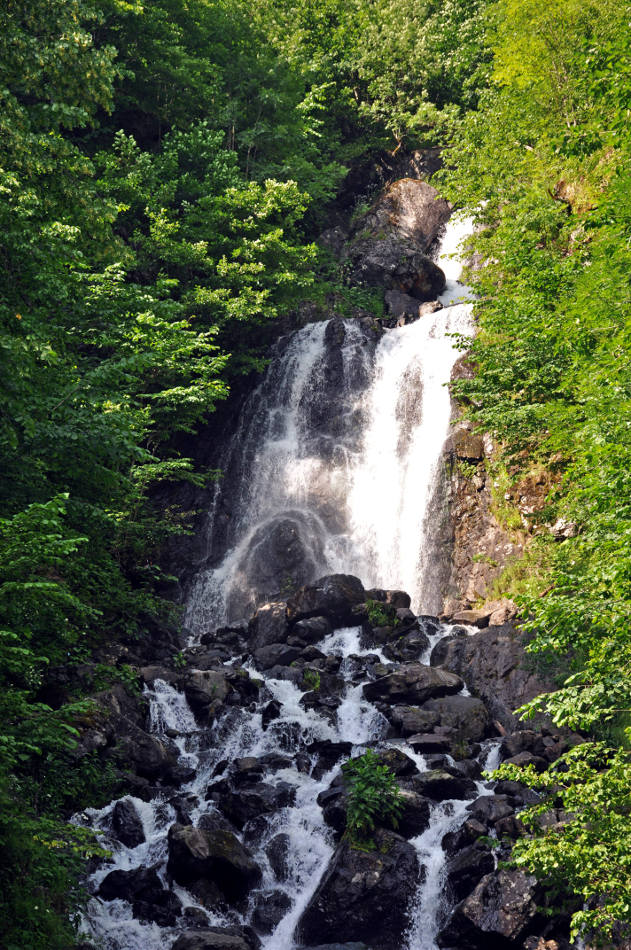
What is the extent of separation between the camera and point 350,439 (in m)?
24.5

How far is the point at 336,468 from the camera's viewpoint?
24.0 metres

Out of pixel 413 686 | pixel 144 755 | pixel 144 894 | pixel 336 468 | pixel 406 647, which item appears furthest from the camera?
pixel 336 468

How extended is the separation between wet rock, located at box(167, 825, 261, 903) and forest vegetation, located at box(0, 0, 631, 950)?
1347mm

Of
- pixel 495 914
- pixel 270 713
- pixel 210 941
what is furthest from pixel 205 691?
pixel 495 914

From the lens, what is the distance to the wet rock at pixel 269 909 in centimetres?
990

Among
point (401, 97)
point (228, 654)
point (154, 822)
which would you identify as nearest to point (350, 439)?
point (228, 654)

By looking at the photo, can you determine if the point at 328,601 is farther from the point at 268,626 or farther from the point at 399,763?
the point at 399,763

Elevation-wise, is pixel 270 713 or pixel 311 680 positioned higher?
pixel 311 680

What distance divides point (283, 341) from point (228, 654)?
1409 centimetres

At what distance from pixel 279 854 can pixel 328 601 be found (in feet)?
Answer: 25.9

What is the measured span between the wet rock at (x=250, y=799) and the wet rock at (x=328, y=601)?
20.5 ft

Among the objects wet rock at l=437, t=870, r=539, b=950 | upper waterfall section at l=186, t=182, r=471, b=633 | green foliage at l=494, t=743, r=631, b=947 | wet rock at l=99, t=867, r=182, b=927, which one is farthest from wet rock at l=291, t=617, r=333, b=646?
green foliage at l=494, t=743, r=631, b=947

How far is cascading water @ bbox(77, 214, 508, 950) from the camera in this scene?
1017 cm

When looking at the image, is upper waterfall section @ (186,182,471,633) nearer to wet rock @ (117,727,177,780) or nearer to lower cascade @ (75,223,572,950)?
lower cascade @ (75,223,572,950)
